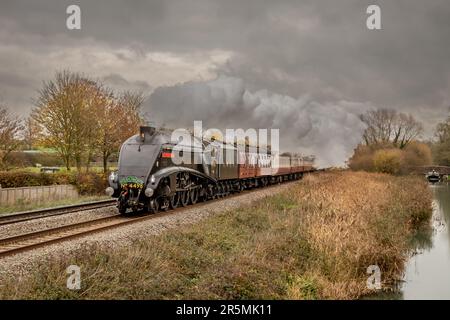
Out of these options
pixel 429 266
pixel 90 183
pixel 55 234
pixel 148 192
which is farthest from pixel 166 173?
pixel 90 183

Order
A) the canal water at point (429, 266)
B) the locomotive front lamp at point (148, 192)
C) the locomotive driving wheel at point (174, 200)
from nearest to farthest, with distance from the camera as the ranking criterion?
1. the canal water at point (429, 266)
2. the locomotive front lamp at point (148, 192)
3. the locomotive driving wheel at point (174, 200)

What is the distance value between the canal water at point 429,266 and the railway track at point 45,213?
11.2 m

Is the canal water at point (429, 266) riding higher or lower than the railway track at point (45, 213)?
lower

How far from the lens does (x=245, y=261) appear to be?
898 centimetres

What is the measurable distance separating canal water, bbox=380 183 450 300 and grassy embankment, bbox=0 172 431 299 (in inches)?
21.4

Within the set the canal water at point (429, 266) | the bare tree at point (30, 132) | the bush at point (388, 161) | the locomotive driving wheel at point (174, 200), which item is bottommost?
the canal water at point (429, 266)

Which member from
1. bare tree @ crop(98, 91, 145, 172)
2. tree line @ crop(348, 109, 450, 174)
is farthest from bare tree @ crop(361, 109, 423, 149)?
bare tree @ crop(98, 91, 145, 172)

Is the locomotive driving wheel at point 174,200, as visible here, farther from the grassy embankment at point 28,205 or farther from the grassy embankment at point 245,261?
the grassy embankment at point 28,205

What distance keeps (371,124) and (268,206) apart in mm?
45825

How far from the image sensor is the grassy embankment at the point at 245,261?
7.31 metres

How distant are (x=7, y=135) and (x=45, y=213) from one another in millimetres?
9172

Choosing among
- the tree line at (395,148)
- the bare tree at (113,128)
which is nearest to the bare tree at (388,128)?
the tree line at (395,148)

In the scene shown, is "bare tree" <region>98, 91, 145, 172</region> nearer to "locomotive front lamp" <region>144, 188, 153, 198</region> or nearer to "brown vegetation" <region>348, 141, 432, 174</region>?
"locomotive front lamp" <region>144, 188, 153, 198</region>

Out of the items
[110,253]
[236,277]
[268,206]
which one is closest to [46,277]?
[110,253]
